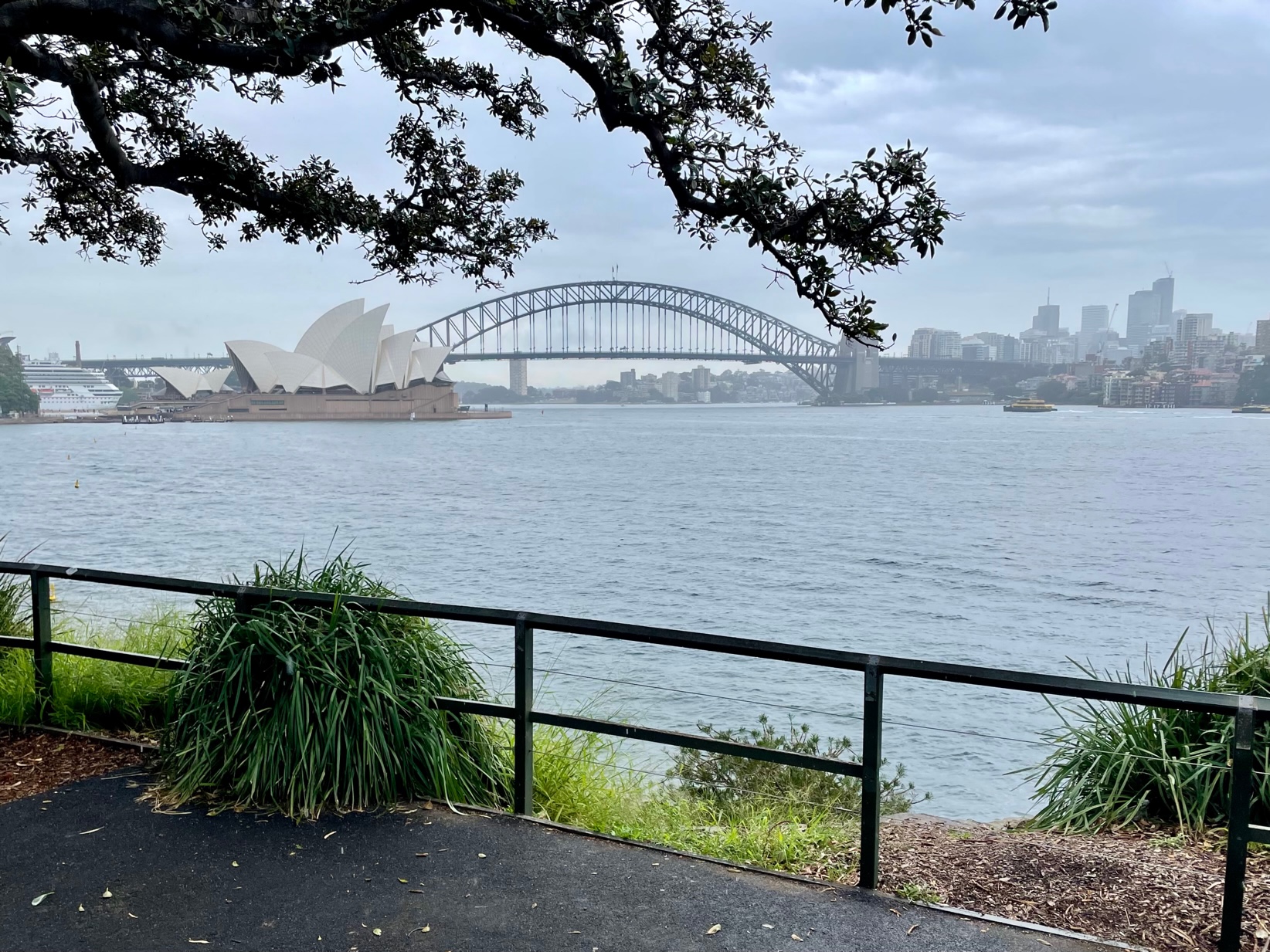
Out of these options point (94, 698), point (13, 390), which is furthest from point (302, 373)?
point (94, 698)

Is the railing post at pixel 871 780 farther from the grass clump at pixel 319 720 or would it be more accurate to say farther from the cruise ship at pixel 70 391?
the cruise ship at pixel 70 391

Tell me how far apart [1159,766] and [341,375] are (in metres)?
110

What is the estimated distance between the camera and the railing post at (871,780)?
11.9ft

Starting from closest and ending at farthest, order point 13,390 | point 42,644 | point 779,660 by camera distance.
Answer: point 779,660, point 42,644, point 13,390

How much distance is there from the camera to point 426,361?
112 metres

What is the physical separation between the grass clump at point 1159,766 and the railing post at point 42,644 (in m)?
5.16

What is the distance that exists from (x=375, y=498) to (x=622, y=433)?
75.8 m

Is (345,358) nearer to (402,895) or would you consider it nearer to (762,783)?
(762,783)

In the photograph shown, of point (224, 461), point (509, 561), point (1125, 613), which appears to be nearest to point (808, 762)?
point (1125, 613)

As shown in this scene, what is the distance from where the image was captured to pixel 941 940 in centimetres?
337

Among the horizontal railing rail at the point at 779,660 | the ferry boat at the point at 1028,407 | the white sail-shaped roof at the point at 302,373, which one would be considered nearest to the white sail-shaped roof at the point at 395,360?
the white sail-shaped roof at the point at 302,373

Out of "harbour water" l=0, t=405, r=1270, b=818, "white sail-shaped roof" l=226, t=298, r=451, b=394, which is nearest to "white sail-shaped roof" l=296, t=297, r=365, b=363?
"white sail-shaped roof" l=226, t=298, r=451, b=394

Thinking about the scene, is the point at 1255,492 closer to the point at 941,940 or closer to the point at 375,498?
the point at 375,498

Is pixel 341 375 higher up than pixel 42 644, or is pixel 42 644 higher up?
pixel 341 375
